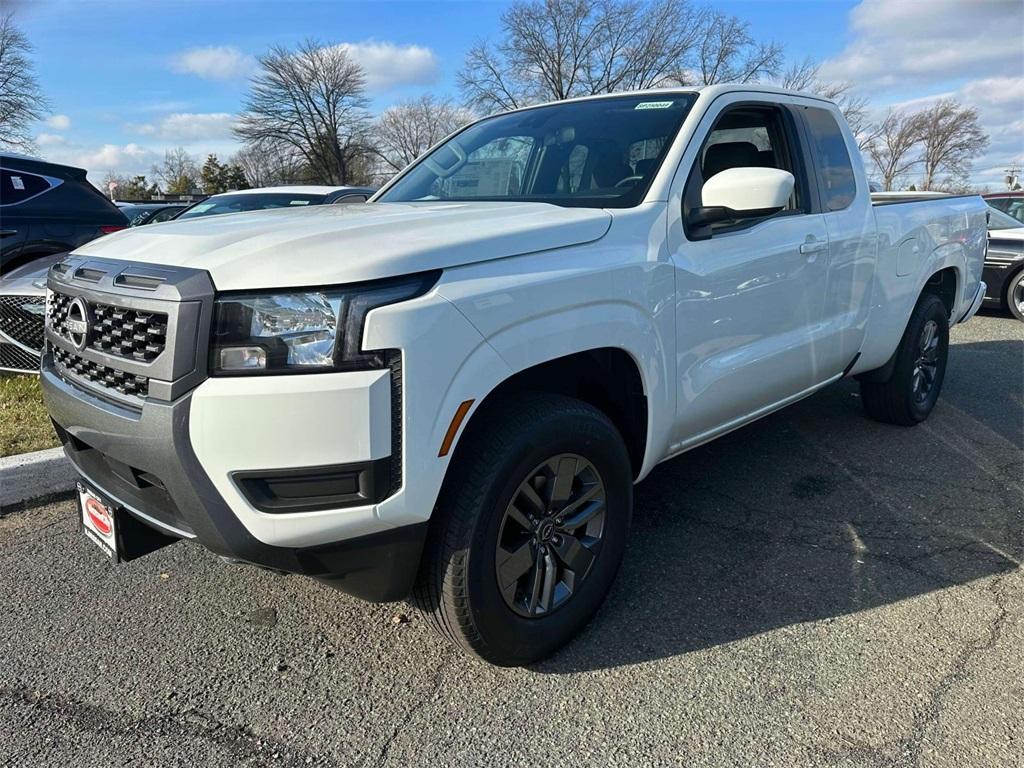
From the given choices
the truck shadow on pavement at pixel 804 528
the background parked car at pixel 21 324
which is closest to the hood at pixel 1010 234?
the truck shadow on pavement at pixel 804 528

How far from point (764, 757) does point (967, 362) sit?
243 inches

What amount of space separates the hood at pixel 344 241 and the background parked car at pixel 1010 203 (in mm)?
10590

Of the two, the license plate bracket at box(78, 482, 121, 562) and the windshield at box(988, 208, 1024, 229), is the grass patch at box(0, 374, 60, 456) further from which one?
the windshield at box(988, 208, 1024, 229)

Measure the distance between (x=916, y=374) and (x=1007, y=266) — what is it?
5905 mm

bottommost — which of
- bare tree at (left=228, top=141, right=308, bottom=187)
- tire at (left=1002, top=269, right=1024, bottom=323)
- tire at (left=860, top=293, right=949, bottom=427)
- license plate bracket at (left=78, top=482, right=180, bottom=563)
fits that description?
tire at (left=1002, top=269, right=1024, bottom=323)

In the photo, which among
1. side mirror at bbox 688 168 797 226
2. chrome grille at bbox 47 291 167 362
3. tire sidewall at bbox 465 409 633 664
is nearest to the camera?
chrome grille at bbox 47 291 167 362

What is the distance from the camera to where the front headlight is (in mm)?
1860

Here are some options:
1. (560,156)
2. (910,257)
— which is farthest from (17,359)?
(910,257)

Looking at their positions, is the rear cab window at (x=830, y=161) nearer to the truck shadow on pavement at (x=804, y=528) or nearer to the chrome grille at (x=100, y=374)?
the truck shadow on pavement at (x=804, y=528)

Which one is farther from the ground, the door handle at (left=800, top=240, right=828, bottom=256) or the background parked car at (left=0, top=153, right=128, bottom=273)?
the background parked car at (left=0, top=153, right=128, bottom=273)

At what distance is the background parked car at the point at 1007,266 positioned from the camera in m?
9.32

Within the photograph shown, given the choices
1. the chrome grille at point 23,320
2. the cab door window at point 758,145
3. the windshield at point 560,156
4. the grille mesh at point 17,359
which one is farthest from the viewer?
the grille mesh at point 17,359

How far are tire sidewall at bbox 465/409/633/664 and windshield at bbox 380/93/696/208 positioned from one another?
86cm

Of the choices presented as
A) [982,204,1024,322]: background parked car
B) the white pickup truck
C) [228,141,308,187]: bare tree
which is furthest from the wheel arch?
[228,141,308,187]: bare tree
